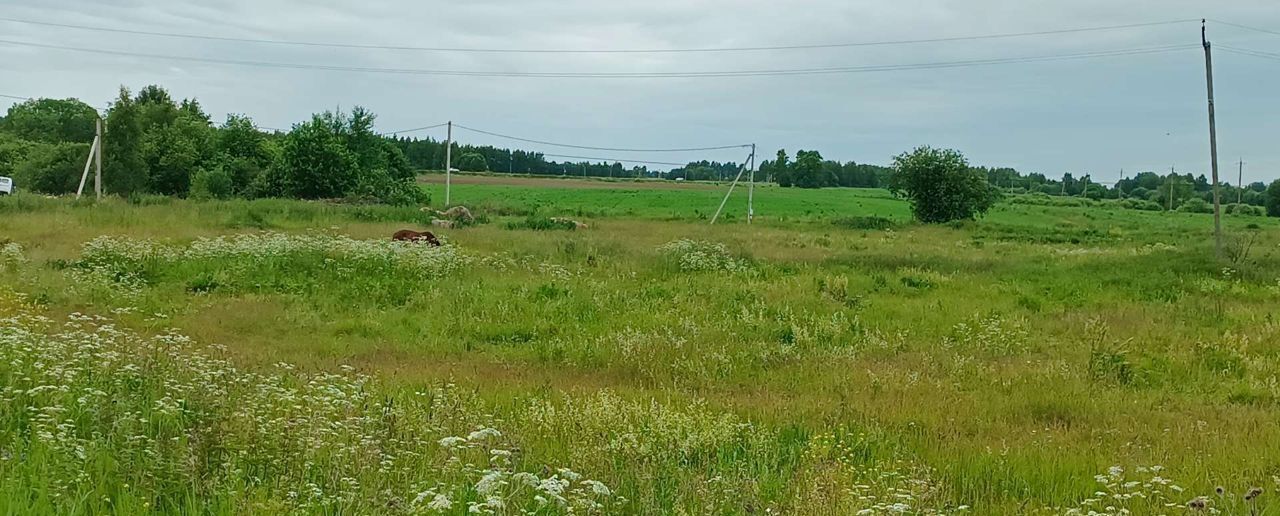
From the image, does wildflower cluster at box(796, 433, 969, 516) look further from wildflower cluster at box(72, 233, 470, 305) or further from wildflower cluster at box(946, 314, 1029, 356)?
wildflower cluster at box(72, 233, 470, 305)

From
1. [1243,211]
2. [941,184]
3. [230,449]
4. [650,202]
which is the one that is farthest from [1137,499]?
[1243,211]

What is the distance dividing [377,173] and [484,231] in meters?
27.5

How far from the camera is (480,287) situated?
16625 mm

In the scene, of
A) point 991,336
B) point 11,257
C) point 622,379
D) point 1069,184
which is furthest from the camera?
point 1069,184

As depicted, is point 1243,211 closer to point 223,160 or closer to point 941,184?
point 941,184

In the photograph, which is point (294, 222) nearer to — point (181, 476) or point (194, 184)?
point (194, 184)

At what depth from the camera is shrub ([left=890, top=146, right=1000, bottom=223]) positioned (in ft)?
181

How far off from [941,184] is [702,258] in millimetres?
38165

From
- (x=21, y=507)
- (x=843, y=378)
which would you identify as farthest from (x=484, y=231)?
(x=21, y=507)

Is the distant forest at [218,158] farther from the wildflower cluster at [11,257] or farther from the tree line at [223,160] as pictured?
the wildflower cluster at [11,257]

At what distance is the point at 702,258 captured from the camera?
21.2 meters

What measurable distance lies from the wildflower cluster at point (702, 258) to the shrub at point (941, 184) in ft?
115

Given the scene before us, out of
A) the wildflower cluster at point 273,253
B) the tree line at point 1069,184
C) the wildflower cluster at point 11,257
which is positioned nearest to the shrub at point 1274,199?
the tree line at point 1069,184

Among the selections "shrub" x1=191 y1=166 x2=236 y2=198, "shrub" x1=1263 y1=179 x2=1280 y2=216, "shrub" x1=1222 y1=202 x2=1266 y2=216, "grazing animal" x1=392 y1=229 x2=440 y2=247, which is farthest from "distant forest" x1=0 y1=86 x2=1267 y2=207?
"shrub" x1=1263 y1=179 x2=1280 y2=216
